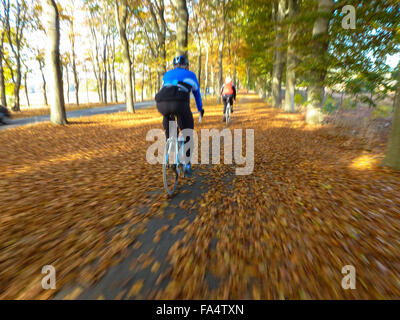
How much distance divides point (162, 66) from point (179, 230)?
21.3m

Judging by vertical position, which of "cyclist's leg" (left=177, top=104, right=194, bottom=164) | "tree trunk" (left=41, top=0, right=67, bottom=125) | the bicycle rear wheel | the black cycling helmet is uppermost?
"tree trunk" (left=41, top=0, right=67, bottom=125)

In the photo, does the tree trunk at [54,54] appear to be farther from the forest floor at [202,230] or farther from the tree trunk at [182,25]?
the forest floor at [202,230]

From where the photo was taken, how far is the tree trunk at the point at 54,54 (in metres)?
11.2

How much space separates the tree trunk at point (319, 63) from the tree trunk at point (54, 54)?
13.0m

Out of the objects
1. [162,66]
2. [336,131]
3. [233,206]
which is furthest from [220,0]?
[233,206]

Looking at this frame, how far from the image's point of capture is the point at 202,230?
3.07 m

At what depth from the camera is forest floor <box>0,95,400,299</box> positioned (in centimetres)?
208

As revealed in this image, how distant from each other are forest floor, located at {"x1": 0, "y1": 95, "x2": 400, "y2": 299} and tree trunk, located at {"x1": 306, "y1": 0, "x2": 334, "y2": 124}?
15.7 ft

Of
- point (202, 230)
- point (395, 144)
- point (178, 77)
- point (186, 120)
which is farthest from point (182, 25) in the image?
point (202, 230)

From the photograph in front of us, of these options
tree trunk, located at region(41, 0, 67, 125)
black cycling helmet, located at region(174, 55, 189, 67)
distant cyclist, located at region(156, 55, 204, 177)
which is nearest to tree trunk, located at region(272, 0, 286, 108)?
tree trunk, located at region(41, 0, 67, 125)

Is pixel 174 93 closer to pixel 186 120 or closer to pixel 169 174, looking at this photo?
pixel 186 120

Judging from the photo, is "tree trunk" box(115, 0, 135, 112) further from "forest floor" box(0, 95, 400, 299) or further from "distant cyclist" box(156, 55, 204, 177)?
"distant cyclist" box(156, 55, 204, 177)

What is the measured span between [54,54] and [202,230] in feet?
44.8

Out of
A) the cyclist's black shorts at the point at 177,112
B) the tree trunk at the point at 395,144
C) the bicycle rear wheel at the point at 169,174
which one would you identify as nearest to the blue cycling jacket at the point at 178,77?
the cyclist's black shorts at the point at 177,112
